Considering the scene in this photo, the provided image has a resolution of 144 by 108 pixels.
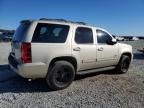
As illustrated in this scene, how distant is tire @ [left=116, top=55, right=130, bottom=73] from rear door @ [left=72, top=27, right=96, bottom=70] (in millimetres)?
1690

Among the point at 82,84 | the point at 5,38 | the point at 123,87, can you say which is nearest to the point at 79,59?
A: the point at 82,84

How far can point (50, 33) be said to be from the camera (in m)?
6.50

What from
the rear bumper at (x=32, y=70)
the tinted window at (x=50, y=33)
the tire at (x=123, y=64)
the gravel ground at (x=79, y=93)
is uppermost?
the tinted window at (x=50, y=33)

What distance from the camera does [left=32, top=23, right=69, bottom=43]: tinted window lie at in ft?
20.4

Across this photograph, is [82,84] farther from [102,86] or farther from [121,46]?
[121,46]

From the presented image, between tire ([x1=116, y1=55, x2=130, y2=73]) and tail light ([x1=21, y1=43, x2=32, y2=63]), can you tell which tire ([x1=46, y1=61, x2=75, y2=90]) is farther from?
tire ([x1=116, y1=55, x2=130, y2=73])

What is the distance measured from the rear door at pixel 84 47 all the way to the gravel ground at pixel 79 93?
2.14 feet

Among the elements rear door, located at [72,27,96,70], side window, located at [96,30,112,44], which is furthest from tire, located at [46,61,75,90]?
side window, located at [96,30,112,44]

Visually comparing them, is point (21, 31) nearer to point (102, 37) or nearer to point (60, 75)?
point (60, 75)

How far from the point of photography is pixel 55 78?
6.60 m

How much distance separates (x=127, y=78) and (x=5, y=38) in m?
38.0

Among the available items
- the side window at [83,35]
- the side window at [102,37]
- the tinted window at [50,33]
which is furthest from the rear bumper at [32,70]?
the side window at [102,37]

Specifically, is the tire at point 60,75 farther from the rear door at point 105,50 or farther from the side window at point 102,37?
the side window at point 102,37

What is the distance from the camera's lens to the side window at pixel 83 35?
281 inches
